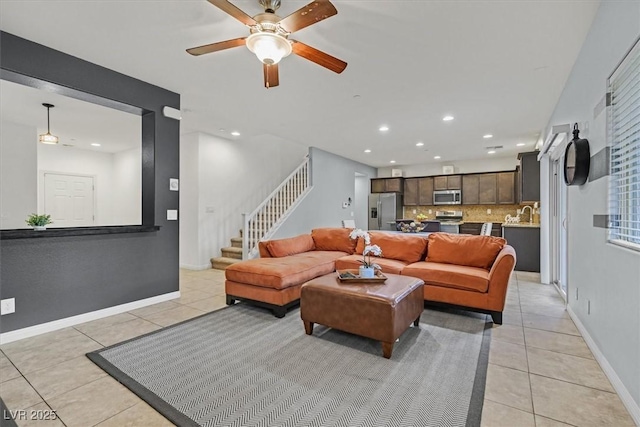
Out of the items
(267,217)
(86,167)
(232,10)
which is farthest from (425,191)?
(86,167)

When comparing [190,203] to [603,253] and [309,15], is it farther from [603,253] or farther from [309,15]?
[603,253]

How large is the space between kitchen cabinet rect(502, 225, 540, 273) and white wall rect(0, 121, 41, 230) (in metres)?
8.80

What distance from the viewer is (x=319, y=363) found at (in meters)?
2.30

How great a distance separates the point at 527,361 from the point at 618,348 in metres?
0.58

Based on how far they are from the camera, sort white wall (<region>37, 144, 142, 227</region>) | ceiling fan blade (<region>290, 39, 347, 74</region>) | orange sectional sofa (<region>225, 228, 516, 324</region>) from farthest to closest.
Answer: white wall (<region>37, 144, 142, 227</region>) → orange sectional sofa (<region>225, 228, 516, 324</region>) → ceiling fan blade (<region>290, 39, 347, 74</region>)

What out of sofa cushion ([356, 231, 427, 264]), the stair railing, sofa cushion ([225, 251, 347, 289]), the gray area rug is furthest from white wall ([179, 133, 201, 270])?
sofa cushion ([356, 231, 427, 264])

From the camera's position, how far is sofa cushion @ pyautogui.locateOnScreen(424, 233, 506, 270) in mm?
3604

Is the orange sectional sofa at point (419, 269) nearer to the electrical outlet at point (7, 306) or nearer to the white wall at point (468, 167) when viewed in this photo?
the electrical outlet at point (7, 306)

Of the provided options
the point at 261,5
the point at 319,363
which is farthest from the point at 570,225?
the point at 261,5

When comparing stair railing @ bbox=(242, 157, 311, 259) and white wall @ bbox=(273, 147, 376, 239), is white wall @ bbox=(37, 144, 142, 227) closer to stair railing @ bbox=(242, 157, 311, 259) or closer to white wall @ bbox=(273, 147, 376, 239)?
stair railing @ bbox=(242, 157, 311, 259)

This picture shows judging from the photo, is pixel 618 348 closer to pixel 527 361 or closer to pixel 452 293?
pixel 527 361

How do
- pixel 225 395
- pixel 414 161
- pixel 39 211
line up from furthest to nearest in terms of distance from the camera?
1. pixel 414 161
2. pixel 39 211
3. pixel 225 395

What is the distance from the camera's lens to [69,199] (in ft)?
23.5

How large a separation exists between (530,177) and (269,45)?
539 cm
